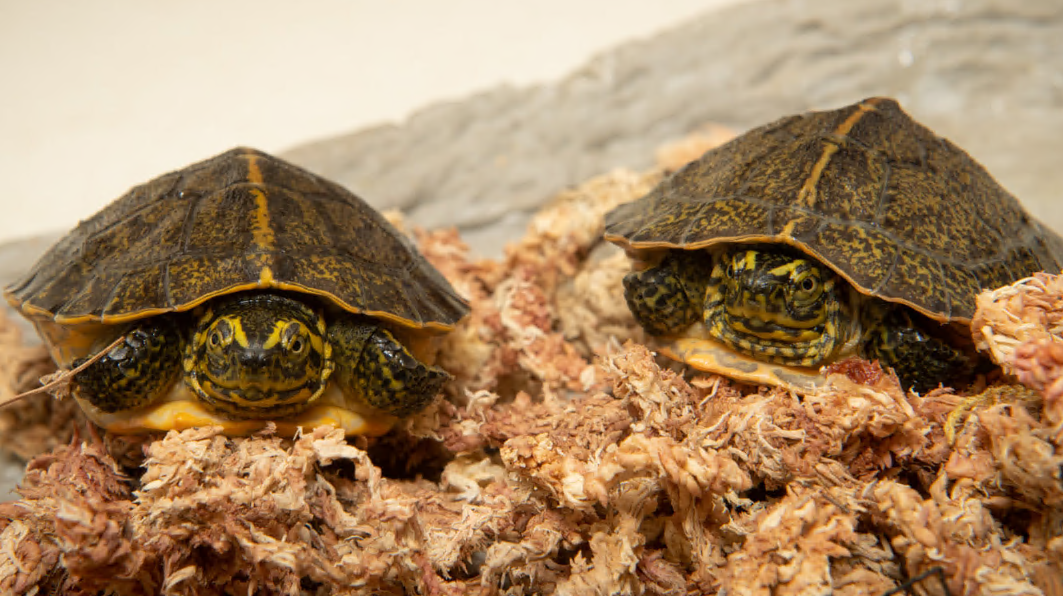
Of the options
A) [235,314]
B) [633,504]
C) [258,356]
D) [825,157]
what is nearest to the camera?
[633,504]

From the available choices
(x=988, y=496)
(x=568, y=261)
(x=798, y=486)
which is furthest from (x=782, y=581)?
(x=568, y=261)

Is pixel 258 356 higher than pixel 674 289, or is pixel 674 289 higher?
pixel 258 356

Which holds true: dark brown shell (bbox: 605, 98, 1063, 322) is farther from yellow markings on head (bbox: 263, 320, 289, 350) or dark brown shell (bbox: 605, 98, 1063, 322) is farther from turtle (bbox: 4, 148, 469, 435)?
yellow markings on head (bbox: 263, 320, 289, 350)

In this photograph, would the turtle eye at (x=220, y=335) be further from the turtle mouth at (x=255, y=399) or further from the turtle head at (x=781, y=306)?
the turtle head at (x=781, y=306)

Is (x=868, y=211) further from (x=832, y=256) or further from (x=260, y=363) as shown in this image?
(x=260, y=363)

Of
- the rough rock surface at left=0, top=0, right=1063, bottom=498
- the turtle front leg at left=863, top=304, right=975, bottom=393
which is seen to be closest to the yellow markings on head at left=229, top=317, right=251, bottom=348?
the turtle front leg at left=863, top=304, right=975, bottom=393

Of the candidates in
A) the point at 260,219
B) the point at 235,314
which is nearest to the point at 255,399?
the point at 235,314

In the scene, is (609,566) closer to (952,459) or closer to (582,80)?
(952,459)

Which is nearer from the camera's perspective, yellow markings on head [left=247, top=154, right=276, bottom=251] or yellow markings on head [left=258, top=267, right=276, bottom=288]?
yellow markings on head [left=258, top=267, right=276, bottom=288]
